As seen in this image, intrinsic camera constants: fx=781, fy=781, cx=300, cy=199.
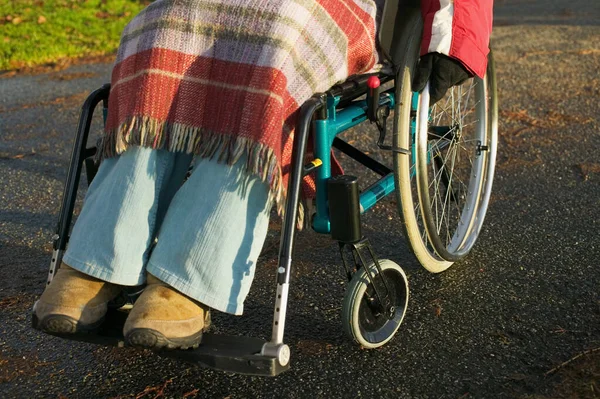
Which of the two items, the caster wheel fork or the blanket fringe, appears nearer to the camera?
the blanket fringe

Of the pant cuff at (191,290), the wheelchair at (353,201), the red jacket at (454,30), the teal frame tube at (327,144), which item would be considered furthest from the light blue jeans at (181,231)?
the red jacket at (454,30)

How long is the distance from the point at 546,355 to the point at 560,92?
350 centimetres

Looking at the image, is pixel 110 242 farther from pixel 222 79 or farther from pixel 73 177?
pixel 222 79

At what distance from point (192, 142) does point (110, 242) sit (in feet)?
1.14

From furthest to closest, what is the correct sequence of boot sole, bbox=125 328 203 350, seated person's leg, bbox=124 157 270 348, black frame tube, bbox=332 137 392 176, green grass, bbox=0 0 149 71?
green grass, bbox=0 0 149 71 → black frame tube, bbox=332 137 392 176 → seated person's leg, bbox=124 157 270 348 → boot sole, bbox=125 328 203 350

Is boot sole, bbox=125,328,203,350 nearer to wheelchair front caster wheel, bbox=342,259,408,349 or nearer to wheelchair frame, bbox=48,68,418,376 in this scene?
wheelchair frame, bbox=48,68,418,376

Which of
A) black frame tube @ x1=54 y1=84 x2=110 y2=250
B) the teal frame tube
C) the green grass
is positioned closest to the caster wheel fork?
the teal frame tube

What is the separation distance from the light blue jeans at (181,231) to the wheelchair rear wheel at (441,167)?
481 millimetres

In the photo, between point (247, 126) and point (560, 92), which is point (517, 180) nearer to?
point (560, 92)

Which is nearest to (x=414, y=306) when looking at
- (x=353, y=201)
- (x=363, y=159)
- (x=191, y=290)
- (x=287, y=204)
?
(x=363, y=159)

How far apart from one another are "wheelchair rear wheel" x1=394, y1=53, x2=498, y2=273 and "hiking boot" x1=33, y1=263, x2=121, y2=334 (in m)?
0.90

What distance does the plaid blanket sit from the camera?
207 centimetres

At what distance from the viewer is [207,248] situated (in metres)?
2.05

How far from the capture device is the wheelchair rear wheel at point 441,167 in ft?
7.58
